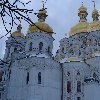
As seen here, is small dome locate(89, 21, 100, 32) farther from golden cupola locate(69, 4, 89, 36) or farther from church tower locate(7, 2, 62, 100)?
church tower locate(7, 2, 62, 100)

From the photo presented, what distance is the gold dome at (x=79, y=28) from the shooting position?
114 ft

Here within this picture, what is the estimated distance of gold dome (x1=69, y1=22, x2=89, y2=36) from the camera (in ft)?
114

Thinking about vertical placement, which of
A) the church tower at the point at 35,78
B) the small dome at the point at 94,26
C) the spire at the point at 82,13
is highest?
the spire at the point at 82,13

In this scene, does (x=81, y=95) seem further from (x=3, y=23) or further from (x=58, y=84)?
(x=3, y=23)

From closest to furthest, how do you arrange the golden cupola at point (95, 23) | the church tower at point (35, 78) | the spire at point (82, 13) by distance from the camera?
the church tower at point (35, 78), the golden cupola at point (95, 23), the spire at point (82, 13)

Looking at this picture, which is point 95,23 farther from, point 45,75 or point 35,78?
point 35,78

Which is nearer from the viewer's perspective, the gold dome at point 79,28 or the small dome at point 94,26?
the small dome at point 94,26

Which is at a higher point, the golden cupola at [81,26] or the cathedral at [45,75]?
the golden cupola at [81,26]

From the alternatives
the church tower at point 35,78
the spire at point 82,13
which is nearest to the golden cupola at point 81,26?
the spire at point 82,13

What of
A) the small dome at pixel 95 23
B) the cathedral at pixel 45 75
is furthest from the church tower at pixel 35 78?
the small dome at pixel 95 23

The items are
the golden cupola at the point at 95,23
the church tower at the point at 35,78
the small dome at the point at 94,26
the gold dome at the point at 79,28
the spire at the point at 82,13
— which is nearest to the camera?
the church tower at the point at 35,78

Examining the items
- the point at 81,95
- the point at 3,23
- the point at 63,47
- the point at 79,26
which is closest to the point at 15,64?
the point at 81,95

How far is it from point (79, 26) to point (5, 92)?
1379 cm

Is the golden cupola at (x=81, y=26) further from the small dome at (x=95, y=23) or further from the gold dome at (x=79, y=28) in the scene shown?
the small dome at (x=95, y=23)
